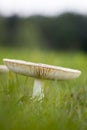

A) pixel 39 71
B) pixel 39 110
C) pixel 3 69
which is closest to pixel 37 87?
pixel 39 71

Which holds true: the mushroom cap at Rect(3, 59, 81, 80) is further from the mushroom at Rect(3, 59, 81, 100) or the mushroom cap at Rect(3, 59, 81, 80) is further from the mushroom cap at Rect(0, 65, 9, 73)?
the mushroom cap at Rect(0, 65, 9, 73)

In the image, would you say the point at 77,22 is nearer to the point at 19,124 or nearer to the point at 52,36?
the point at 52,36

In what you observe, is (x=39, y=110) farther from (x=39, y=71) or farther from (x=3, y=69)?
(x=3, y=69)

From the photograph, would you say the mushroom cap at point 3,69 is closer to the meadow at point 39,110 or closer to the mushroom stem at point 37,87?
the meadow at point 39,110

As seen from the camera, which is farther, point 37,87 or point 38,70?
point 37,87

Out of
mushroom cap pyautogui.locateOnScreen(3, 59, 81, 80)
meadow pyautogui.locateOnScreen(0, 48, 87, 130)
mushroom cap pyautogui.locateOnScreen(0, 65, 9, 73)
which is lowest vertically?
meadow pyautogui.locateOnScreen(0, 48, 87, 130)

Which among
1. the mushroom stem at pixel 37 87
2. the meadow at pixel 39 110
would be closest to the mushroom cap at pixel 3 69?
the meadow at pixel 39 110

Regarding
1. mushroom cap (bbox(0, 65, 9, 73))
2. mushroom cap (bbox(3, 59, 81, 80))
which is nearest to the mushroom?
mushroom cap (bbox(3, 59, 81, 80))

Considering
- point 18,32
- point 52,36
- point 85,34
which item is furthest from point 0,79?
point 52,36
